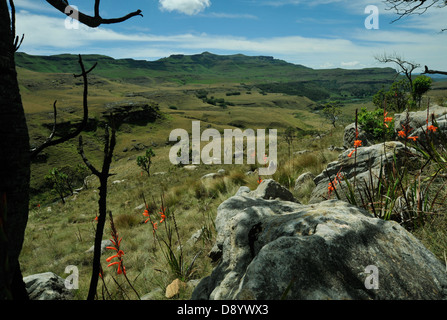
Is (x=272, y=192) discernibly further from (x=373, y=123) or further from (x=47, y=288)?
(x=373, y=123)

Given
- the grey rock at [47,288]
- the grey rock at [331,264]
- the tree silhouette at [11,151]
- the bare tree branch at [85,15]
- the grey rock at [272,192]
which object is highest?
the bare tree branch at [85,15]

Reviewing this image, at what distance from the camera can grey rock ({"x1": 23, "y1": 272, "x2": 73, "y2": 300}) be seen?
3.70 metres

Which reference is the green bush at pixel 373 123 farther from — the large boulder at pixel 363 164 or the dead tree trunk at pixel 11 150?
the dead tree trunk at pixel 11 150

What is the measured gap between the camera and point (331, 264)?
1.57 metres

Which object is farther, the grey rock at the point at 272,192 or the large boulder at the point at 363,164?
the grey rock at the point at 272,192

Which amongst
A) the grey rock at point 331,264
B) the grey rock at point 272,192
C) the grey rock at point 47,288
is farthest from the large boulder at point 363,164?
the grey rock at point 47,288

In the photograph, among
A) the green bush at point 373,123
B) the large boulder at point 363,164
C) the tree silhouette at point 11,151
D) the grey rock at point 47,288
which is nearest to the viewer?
the tree silhouette at point 11,151

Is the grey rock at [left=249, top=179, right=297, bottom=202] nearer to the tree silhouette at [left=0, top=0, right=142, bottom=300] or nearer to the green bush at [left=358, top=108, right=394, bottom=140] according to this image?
the tree silhouette at [left=0, top=0, right=142, bottom=300]

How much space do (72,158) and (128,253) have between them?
6664 centimetres

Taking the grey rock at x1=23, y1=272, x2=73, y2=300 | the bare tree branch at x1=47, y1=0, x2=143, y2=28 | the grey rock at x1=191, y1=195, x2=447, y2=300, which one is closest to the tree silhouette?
the bare tree branch at x1=47, y1=0, x2=143, y2=28

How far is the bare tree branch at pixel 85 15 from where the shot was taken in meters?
1.43

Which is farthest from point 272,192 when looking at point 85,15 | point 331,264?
point 85,15
